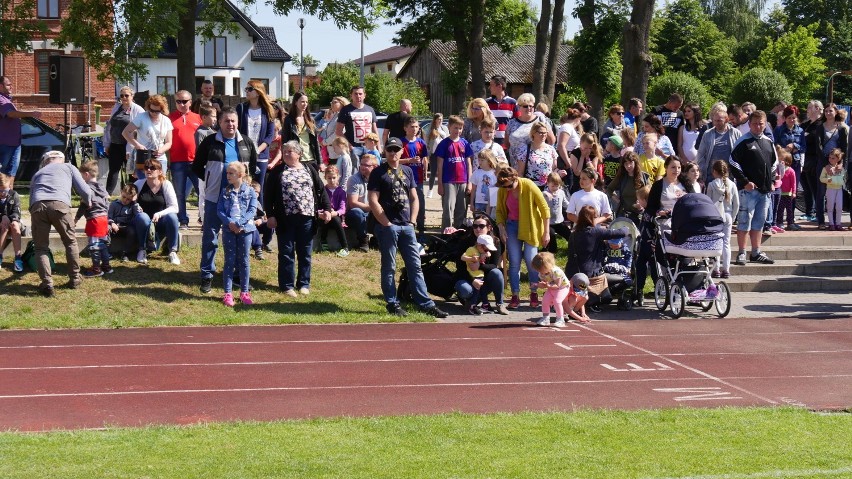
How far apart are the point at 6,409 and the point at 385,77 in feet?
216

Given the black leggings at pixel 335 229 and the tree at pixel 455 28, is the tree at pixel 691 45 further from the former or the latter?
the black leggings at pixel 335 229

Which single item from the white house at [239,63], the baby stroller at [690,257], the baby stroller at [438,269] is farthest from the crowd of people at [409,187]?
the white house at [239,63]

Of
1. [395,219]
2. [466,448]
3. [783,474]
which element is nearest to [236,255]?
[395,219]

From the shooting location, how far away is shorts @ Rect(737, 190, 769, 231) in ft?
57.9

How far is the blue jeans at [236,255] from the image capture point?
15.0 m

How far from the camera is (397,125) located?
18.3m

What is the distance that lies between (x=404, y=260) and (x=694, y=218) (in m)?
3.56

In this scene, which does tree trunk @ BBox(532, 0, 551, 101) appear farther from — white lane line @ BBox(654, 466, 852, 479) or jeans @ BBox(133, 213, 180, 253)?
white lane line @ BBox(654, 466, 852, 479)

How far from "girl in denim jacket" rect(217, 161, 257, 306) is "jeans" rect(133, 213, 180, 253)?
1.40m

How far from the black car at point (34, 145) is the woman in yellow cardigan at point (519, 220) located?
479 inches

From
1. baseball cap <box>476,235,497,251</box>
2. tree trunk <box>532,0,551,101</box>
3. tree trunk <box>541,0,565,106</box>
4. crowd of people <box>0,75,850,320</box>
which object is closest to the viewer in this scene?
crowd of people <box>0,75,850,320</box>

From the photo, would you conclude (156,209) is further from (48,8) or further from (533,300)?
(48,8)

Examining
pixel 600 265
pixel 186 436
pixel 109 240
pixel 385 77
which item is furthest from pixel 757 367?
pixel 385 77

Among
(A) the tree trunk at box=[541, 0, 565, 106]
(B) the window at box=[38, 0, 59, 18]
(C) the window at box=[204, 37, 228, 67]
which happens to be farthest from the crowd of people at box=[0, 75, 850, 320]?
(C) the window at box=[204, 37, 228, 67]
